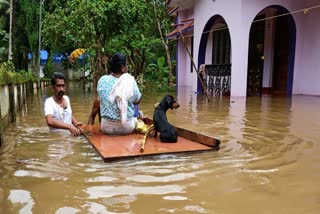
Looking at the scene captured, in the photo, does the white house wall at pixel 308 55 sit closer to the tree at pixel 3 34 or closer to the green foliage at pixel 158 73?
the green foliage at pixel 158 73

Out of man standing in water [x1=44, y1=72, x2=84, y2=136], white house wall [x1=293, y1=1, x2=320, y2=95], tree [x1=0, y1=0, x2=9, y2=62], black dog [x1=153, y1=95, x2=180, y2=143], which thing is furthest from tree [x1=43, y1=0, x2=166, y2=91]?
tree [x1=0, y1=0, x2=9, y2=62]

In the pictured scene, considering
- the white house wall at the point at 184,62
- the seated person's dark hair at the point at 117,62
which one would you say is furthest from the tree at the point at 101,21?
the seated person's dark hair at the point at 117,62

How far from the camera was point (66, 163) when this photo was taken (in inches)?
157

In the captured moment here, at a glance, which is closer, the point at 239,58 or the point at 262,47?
the point at 239,58

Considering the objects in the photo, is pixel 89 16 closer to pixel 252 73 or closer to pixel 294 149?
pixel 252 73

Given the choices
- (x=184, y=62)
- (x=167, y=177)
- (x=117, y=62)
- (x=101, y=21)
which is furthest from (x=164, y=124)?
(x=184, y=62)

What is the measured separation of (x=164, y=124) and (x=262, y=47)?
456 inches

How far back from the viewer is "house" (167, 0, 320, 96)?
12.3m

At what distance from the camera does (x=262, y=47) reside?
50.1 feet

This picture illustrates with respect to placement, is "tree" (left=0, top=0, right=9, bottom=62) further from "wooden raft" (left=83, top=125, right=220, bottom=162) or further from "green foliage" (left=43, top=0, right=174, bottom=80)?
"wooden raft" (left=83, top=125, right=220, bottom=162)

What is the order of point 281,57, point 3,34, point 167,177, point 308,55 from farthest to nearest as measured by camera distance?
1. point 3,34
2. point 281,57
3. point 308,55
4. point 167,177

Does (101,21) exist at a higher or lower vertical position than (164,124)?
higher

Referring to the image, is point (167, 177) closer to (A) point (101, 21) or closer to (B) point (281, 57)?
(A) point (101, 21)

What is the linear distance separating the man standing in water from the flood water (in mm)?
238
